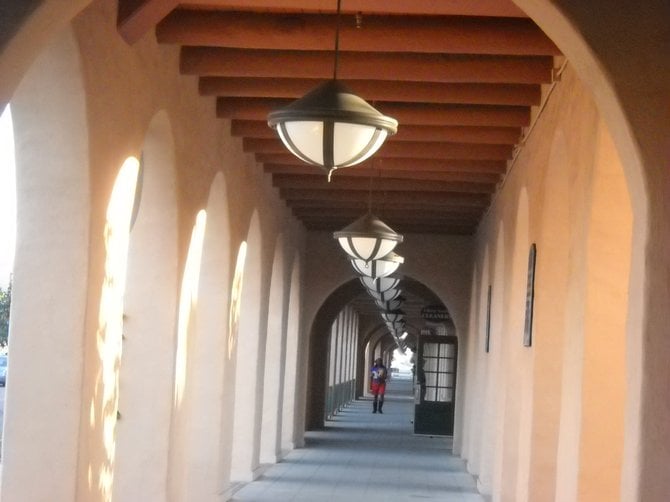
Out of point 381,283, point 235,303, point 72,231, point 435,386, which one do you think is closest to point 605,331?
point 72,231

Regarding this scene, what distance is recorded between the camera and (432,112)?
991 centimetres

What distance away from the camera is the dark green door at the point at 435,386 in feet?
78.7

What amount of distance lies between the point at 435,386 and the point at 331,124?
19340 mm

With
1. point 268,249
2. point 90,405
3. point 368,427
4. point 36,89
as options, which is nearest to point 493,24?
point 36,89

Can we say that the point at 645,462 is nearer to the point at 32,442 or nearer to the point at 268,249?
the point at 32,442

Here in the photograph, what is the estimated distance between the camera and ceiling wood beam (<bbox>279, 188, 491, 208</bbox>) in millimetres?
14812

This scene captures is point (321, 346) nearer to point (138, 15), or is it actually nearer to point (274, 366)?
point (274, 366)

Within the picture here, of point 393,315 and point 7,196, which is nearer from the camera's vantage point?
point 7,196

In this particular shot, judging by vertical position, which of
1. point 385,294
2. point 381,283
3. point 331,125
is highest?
point 331,125

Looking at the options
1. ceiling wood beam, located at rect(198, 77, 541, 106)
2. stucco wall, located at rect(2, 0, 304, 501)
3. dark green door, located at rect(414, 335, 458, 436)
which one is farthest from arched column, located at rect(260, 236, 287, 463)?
stucco wall, located at rect(2, 0, 304, 501)

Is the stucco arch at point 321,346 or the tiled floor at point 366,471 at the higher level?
the stucco arch at point 321,346

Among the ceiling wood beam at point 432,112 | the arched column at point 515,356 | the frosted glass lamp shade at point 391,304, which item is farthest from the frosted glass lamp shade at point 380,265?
the frosted glass lamp shade at point 391,304

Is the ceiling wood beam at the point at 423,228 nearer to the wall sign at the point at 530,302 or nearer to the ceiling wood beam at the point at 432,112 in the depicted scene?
the ceiling wood beam at the point at 432,112

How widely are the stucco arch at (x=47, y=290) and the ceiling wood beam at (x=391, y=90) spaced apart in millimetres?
3117
